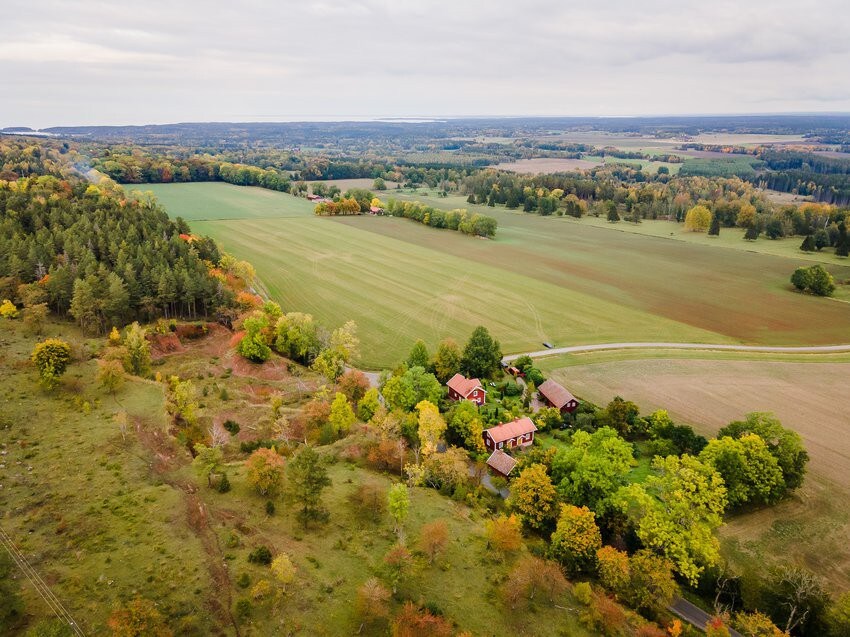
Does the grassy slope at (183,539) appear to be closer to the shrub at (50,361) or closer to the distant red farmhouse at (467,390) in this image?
the shrub at (50,361)

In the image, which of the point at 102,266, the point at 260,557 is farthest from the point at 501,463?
the point at 102,266

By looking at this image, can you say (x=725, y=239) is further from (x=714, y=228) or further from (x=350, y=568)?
(x=350, y=568)

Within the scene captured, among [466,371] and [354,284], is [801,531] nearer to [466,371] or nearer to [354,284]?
[466,371]

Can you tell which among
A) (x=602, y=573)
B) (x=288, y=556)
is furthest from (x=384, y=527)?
(x=602, y=573)

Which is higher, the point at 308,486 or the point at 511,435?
the point at 308,486

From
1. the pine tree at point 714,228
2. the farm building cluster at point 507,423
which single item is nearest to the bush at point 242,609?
the farm building cluster at point 507,423

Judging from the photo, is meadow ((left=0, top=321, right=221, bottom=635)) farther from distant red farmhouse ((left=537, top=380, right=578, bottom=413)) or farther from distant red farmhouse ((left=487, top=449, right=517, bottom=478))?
distant red farmhouse ((left=537, top=380, right=578, bottom=413))
